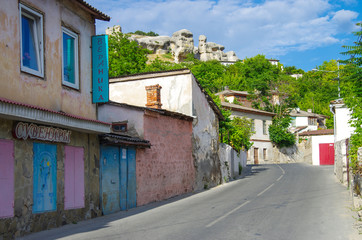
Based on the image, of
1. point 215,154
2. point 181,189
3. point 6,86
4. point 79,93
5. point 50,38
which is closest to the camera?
point 6,86


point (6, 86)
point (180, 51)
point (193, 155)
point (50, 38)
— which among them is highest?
point (180, 51)

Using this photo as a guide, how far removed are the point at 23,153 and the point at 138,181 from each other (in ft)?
21.9

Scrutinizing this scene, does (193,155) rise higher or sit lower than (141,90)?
lower

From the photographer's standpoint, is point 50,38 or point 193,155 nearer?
point 50,38

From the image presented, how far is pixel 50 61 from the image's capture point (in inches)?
433

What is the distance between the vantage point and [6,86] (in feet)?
30.5

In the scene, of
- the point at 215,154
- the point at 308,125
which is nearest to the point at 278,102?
the point at 308,125

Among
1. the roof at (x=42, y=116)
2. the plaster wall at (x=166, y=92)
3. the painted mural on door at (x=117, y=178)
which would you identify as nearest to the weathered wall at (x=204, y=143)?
the plaster wall at (x=166, y=92)

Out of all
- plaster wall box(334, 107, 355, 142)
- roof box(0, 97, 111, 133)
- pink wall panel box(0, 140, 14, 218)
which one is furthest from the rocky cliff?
pink wall panel box(0, 140, 14, 218)

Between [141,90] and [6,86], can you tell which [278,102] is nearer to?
[141,90]

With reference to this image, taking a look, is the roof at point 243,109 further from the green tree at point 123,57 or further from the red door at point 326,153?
the green tree at point 123,57

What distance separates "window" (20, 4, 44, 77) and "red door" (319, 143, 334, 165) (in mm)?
39495

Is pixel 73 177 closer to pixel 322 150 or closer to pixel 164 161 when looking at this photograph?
pixel 164 161

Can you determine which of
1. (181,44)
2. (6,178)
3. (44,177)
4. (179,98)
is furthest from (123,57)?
(181,44)
